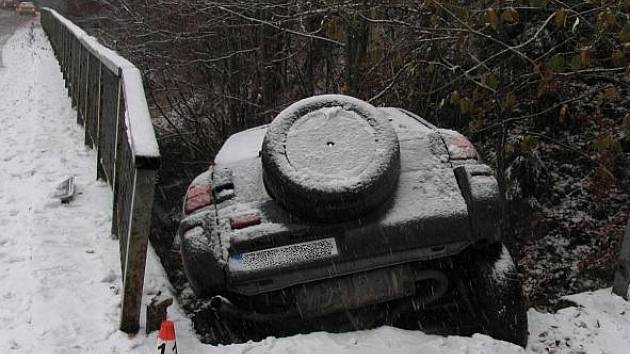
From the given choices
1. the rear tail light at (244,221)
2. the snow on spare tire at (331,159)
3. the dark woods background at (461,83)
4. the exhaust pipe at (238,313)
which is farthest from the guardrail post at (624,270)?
the rear tail light at (244,221)

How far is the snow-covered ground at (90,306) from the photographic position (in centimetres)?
330

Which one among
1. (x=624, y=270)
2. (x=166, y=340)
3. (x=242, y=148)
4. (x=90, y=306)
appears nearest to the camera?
(x=166, y=340)

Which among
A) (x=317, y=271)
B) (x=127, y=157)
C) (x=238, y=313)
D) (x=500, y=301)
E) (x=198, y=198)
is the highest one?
(x=127, y=157)

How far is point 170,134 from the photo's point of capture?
10984 mm

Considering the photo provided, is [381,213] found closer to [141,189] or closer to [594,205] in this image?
[141,189]

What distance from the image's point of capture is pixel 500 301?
3.68m

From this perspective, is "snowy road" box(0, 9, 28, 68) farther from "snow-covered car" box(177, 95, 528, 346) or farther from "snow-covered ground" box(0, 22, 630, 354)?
"snow-covered car" box(177, 95, 528, 346)

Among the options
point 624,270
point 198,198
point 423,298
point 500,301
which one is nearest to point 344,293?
point 423,298

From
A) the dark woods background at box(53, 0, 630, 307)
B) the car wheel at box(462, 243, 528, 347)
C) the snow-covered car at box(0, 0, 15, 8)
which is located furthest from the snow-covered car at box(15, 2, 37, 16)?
the car wheel at box(462, 243, 528, 347)

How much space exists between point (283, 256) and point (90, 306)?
3.91 ft

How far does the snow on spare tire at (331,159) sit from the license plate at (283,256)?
0.17m

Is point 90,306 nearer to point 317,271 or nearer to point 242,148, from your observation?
point 317,271

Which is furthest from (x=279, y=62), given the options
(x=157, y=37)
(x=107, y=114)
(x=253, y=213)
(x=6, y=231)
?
(x=253, y=213)

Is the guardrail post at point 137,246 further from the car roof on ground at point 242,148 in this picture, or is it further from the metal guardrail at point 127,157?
the car roof on ground at point 242,148
